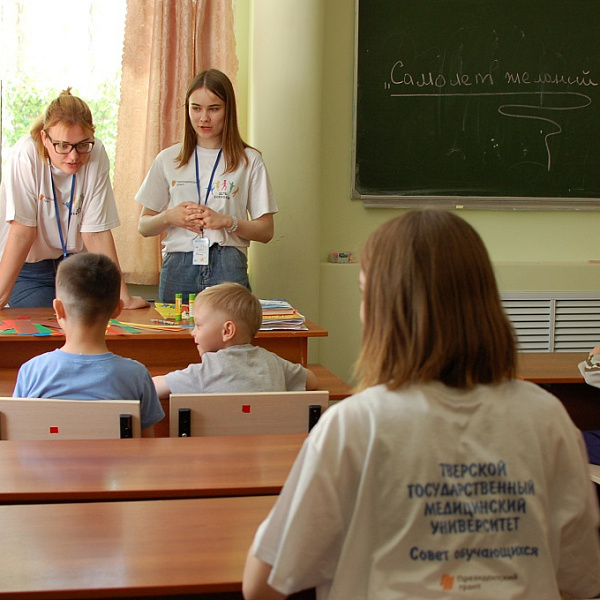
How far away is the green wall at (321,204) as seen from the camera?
190 inches

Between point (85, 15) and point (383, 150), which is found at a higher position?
point (85, 15)

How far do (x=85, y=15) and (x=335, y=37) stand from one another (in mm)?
1487

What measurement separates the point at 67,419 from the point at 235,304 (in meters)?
0.74

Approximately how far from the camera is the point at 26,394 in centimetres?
236

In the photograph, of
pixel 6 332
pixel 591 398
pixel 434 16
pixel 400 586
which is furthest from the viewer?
pixel 434 16

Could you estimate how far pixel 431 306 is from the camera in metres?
1.14

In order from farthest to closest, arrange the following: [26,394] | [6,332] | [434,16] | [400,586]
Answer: [434,16]
[6,332]
[26,394]
[400,586]

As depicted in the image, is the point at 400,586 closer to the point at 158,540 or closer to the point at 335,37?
the point at 158,540

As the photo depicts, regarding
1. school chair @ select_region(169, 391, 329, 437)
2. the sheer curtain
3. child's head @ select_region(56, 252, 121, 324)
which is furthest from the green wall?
school chair @ select_region(169, 391, 329, 437)

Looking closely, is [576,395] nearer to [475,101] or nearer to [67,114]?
[475,101]

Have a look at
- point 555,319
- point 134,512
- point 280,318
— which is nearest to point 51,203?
point 280,318

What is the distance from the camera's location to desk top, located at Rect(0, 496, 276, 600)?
1.21 m

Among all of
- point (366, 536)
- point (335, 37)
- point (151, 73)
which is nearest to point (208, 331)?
point (366, 536)

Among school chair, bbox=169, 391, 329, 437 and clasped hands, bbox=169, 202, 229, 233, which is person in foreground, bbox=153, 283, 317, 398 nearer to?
school chair, bbox=169, 391, 329, 437
